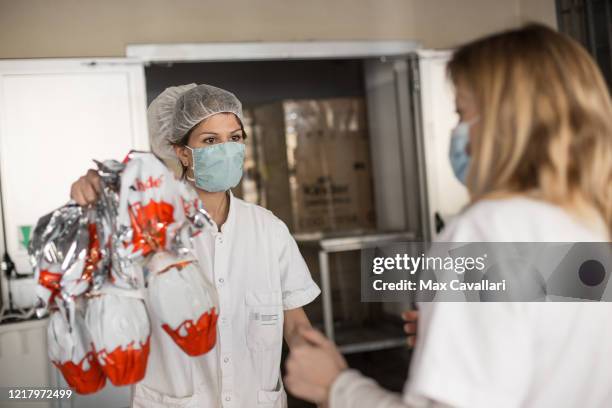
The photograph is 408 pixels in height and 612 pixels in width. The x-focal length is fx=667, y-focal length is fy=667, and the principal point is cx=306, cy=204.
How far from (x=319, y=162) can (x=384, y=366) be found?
155cm

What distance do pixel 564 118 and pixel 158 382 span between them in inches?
45.1

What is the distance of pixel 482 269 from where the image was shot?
938 millimetres

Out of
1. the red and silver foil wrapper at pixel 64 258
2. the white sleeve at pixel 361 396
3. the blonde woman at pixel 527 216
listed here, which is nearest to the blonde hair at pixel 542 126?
the blonde woman at pixel 527 216

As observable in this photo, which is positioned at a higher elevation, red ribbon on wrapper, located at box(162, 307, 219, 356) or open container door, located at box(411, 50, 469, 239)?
open container door, located at box(411, 50, 469, 239)

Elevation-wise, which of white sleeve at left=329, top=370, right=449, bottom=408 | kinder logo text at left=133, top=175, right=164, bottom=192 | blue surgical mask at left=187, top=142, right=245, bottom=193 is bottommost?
white sleeve at left=329, top=370, right=449, bottom=408

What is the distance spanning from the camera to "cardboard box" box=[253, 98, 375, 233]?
16.0 feet

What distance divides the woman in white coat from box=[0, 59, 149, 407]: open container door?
1.89 metres

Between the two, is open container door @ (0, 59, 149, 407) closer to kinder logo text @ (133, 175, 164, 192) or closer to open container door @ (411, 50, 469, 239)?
open container door @ (411, 50, 469, 239)

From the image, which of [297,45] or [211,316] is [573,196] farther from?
[297,45]

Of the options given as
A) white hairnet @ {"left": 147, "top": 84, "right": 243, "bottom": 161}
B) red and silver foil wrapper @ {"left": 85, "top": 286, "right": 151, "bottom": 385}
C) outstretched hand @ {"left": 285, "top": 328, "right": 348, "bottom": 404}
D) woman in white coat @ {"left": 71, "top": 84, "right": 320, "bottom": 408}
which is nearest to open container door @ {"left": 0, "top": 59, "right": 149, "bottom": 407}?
white hairnet @ {"left": 147, "top": 84, "right": 243, "bottom": 161}

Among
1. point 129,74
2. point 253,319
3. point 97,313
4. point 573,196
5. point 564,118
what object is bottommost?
point 253,319

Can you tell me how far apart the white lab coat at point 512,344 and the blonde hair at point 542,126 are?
4cm

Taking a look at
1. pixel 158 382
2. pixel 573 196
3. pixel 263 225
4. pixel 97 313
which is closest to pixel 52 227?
pixel 97 313

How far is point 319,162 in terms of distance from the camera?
4.91m
